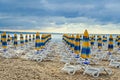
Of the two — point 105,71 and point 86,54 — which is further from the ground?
point 86,54

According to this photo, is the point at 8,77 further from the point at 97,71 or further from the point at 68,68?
the point at 97,71

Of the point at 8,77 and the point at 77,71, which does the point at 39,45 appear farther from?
the point at 8,77

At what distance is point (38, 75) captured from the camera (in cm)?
798

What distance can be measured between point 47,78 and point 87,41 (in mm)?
2319

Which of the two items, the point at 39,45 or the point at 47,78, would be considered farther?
the point at 39,45

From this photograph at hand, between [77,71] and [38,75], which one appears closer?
[38,75]

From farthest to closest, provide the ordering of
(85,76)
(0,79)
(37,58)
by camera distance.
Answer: (37,58) < (85,76) < (0,79)

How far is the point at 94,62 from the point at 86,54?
10.2 ft

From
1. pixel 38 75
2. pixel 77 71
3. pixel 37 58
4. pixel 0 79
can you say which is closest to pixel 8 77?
pixel 0 79

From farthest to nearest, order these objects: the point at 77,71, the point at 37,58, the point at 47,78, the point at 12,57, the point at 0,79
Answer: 1. the point at 12,57
2. the point at 37,58
3. the point at 77,71
4. the point at 47,78
5. the point at 0,79

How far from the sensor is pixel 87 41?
893cm

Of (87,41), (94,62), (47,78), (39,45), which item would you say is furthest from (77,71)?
(39,45)

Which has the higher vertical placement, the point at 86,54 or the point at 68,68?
the point at 86,54

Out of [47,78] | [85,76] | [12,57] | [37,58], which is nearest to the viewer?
[47,78]
